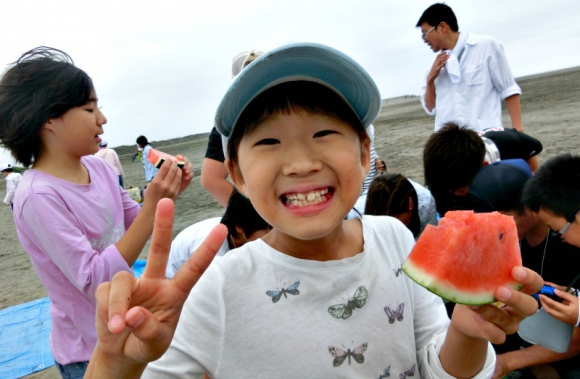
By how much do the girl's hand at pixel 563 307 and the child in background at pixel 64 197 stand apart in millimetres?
2357

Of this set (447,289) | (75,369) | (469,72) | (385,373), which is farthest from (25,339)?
(469,72)

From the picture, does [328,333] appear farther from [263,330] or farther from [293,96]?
[293,96]

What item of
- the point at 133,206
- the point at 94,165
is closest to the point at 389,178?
the point at 133,206

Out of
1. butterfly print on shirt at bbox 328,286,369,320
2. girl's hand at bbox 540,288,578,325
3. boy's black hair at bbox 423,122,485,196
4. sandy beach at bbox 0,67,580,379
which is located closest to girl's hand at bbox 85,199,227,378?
butterfly print on shirt at bbox 328,286,369,320

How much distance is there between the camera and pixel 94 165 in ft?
8.43

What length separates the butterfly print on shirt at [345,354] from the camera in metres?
1.38

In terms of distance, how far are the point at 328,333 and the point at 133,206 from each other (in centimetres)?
180

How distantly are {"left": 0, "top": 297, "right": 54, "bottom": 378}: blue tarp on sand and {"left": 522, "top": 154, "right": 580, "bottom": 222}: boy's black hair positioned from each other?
4.99 m

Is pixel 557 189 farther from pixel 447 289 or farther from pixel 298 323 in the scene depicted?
pixel 298 323

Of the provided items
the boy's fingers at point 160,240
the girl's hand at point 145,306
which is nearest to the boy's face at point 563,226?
the girl's hand at point 145,306

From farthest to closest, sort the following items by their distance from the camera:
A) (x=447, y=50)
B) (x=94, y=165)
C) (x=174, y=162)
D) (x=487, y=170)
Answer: (x=447, y=50), (x=487, y=170), (x=94, y=165), (x=174, y=162)

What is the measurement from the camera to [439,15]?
4.29m

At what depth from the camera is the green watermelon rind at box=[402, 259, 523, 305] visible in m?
1.21

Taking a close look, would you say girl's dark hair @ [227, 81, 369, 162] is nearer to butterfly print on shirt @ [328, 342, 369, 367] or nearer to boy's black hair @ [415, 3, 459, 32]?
butterfly print on shirt @ [328, 342, 369, 367]
